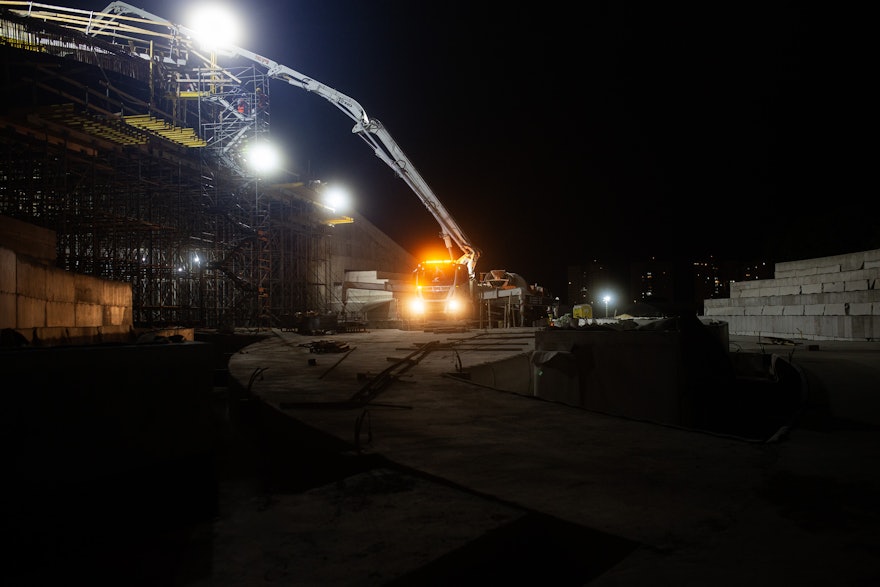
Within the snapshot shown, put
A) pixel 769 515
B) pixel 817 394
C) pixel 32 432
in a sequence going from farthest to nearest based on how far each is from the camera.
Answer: pixel 817 394 → pixel 32 432 → pixel 769 515

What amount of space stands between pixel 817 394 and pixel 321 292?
3108 centimetres

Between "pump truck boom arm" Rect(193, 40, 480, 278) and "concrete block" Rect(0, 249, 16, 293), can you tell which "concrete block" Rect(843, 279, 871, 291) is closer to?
"pump truck boom arm" Rect(193, 40, 480, 278)

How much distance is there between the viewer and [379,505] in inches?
126

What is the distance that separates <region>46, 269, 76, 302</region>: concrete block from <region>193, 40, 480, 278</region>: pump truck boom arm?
16120mm

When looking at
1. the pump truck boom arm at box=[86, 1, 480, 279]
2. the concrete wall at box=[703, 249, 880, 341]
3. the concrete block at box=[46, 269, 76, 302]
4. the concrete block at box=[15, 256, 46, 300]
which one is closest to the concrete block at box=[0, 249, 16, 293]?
the concrete block at box=[15, 256, 46, 300]

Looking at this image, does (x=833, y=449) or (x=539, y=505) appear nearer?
(x=539, y=505)

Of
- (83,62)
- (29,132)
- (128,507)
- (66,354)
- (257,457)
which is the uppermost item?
(83,62)

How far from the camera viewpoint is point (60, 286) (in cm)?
1053

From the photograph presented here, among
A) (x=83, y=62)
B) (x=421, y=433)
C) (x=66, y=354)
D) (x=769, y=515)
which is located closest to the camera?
(x=769, y=515)

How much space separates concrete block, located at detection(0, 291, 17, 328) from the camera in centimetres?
778

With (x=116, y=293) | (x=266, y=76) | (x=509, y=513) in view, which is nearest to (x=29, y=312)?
(x=116, y=293)

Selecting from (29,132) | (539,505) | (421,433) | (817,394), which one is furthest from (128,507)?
(29,132)

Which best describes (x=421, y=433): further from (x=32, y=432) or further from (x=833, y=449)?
(x=833, y=449)

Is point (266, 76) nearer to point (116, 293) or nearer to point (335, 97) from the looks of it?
point (335, 97)
